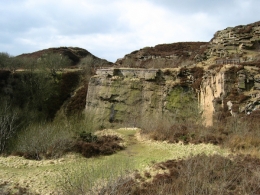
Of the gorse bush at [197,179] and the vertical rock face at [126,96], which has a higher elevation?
the vertical rock face at [126,96]

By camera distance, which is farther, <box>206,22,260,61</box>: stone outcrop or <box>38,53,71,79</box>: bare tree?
<box>38,53,71,79</box>: bare tree

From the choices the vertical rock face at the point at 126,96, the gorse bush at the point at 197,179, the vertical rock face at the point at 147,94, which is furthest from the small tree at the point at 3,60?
the gorse bush at the point at 197,179

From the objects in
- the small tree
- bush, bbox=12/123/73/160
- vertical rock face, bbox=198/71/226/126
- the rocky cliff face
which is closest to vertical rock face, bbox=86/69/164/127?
the rocky cliff face

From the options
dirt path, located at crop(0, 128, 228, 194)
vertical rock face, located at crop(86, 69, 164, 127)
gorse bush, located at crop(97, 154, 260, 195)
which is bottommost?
dirt path, located at crop(0, 128, 228, 194)

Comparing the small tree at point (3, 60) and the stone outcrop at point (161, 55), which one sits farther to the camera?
the stone outcrop at point (161, 55)

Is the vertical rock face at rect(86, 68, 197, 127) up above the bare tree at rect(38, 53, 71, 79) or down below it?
below

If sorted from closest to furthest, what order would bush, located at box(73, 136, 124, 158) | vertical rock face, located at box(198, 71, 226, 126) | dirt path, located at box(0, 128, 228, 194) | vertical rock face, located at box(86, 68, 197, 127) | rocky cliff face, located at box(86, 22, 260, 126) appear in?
dirt path, located at box(0, 128, 228, 194) < bush, located at box(73, 136, 124, 158) < vertical rock face, located at box(198, 71, 226, 126) < rocky cliff face, located at box(86, 22, 260, 126) < vertical rock face, located at box(86, 68, 197, 127)

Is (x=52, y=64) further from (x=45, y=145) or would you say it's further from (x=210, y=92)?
(x=45, y=145)

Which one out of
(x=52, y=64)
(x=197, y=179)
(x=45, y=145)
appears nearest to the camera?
(x=197, y=179)

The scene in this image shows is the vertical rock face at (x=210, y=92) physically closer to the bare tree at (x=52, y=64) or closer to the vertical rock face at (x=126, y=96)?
the vertical rock face at (x=126, y=96)

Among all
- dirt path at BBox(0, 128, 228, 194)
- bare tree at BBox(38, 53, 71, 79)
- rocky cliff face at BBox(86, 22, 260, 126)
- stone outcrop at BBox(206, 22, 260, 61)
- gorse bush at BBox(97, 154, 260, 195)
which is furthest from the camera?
bare tree at BBox(38, 53, 71, 79)

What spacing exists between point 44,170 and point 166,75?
793 inches

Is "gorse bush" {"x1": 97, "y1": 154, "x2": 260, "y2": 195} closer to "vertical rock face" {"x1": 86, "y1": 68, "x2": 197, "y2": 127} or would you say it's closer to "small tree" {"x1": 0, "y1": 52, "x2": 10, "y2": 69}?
"vertical rock face" {"x1": 86, "y1": 68, "x2": 197, "y2": 127}

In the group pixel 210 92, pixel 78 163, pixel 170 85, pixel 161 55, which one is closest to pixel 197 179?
pixel 78 163
